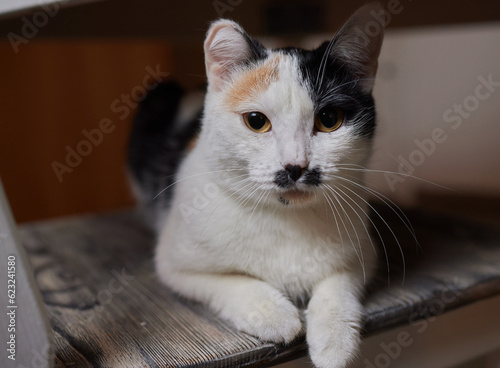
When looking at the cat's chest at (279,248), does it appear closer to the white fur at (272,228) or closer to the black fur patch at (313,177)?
the white fur at (272,228)

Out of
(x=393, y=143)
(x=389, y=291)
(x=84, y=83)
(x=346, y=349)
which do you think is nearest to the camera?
(x=346, y=349)

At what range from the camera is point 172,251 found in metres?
1.15

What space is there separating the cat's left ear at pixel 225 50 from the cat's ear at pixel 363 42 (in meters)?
0.17

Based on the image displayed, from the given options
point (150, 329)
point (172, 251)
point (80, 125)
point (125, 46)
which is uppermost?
point (125, 46)

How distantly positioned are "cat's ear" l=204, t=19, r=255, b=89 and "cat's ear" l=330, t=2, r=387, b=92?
184 mm

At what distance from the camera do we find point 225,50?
0.97 metres

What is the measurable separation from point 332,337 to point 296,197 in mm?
274

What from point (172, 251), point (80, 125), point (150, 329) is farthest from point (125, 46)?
point (150, 329)

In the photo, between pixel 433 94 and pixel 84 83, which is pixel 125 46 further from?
pixel 433 94

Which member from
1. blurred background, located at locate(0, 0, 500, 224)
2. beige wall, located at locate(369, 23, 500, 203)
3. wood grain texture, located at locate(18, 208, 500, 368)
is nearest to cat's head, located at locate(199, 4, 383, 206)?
blurred background, located at locate(0, 0, 500, 224)

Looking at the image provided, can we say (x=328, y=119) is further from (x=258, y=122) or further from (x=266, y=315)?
(x=266, y=315)

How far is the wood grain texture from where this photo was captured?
91 cm

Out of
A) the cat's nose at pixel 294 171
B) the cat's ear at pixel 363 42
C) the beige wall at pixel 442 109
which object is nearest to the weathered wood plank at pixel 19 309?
the cat's nose at pixel 294 171

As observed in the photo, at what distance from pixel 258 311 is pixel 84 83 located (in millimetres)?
2128
